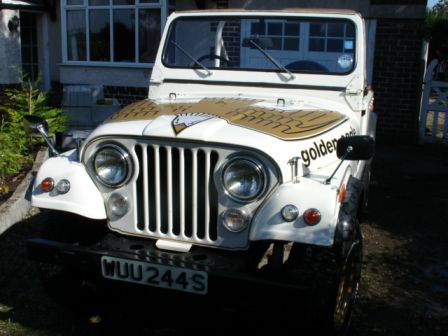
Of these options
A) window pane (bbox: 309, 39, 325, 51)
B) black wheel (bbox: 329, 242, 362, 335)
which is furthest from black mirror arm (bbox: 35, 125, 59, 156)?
window pane (bbox: 309, 39, 325, 51)

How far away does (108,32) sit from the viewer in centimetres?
1115

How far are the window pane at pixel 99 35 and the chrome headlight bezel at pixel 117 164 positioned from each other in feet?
28.5

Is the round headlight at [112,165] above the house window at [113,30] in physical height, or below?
below

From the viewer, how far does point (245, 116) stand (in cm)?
316

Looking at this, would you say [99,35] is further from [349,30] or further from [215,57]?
[349,30]

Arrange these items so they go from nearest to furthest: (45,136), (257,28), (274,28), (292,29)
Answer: (45,136)
(257,28)
(274,28)
(292,29)

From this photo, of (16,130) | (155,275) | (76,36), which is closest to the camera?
(155,275)

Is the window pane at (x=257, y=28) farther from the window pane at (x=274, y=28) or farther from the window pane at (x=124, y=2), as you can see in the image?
the window pane at (x=124, y=2)

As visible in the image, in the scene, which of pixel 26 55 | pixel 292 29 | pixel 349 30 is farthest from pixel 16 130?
pixel 26 55

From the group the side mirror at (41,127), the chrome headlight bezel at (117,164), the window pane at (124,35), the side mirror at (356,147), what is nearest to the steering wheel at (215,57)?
the side mirror at (41,127)

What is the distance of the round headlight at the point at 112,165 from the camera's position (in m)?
2.95

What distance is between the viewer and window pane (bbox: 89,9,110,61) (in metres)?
11.1

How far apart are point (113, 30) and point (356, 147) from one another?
9117 millimetres

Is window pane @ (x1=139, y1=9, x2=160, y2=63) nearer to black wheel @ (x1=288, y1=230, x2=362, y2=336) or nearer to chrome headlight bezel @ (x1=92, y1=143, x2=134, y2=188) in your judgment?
chrome headlight bezel @ (x1=92, y1=143, x2=134, y2=188)
